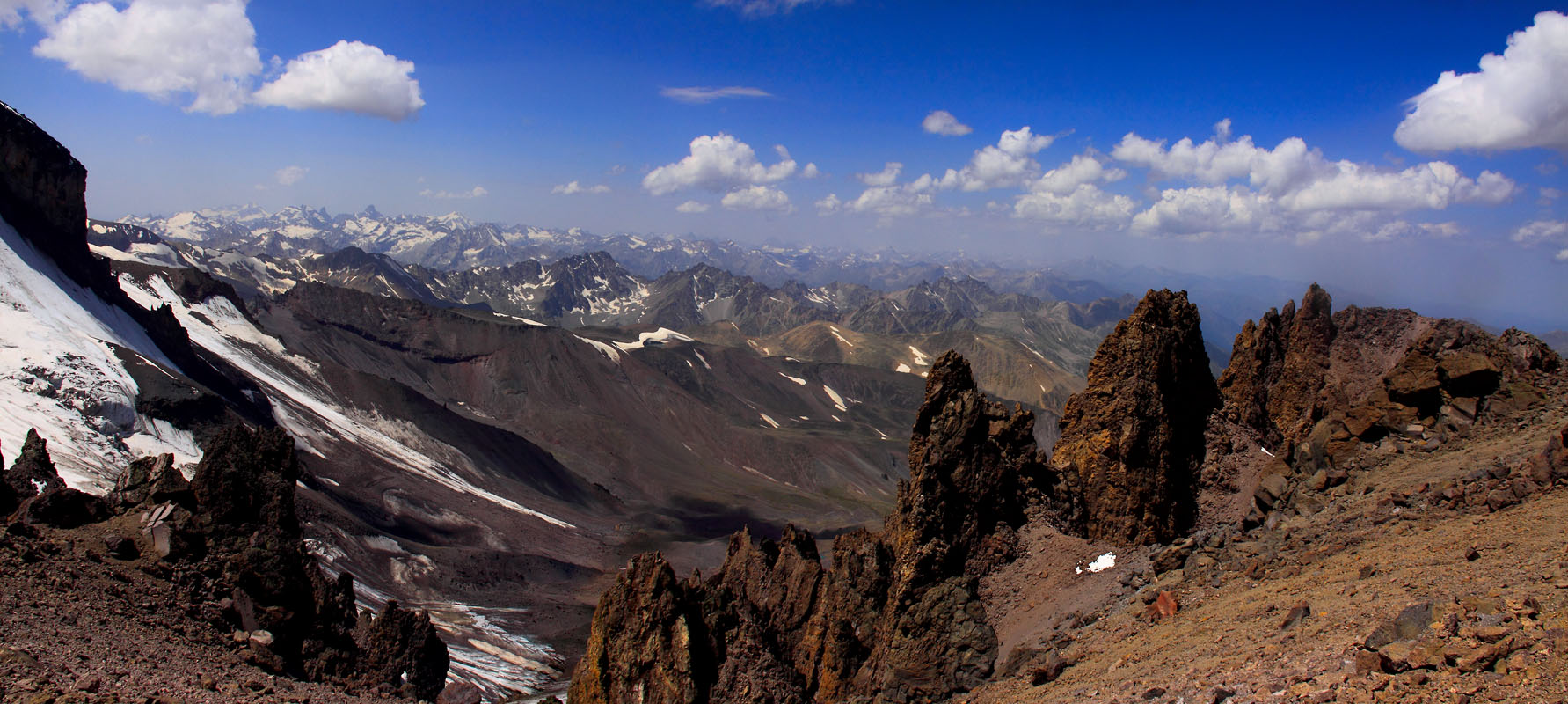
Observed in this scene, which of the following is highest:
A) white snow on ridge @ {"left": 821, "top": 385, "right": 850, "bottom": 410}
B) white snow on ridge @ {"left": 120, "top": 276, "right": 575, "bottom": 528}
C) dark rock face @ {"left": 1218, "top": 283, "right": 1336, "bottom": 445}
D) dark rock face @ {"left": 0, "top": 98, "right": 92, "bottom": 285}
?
dark rock face @ {"left": 0, "top": 98, "right": 92, "bottom": 285}

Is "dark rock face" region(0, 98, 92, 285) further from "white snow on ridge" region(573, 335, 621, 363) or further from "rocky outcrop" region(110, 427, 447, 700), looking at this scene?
"white snow on ridge" region(573, 335, 621, 363)

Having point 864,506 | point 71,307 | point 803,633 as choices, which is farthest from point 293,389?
point 803,633

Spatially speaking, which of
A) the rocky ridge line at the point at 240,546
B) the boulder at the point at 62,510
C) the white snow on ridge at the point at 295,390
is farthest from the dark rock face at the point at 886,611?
the white snow on ridge at the point at 295,390

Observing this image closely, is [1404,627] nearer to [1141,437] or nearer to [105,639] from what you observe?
[1141,437]

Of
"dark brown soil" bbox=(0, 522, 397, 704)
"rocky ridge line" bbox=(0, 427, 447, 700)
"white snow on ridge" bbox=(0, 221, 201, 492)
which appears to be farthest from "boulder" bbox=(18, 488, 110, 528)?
"white snow on ridge" bbox=(0, 221, 201, 492)

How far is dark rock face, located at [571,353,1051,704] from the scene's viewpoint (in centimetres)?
1895

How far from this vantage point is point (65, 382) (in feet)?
172

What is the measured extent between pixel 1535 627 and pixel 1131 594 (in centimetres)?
987

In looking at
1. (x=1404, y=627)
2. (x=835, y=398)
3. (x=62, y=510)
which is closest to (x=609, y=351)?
(x=835, y=398)

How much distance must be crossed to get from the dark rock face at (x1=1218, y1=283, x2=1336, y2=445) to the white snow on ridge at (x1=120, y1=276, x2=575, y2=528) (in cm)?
6734

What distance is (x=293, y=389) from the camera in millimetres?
88438

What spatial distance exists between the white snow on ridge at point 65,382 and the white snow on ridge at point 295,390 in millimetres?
16459

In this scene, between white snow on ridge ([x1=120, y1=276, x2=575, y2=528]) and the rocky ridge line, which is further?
white snow on ridge ([x1=120, y1=276, x2=575, y2=528])

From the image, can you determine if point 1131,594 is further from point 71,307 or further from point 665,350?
point 665,350
